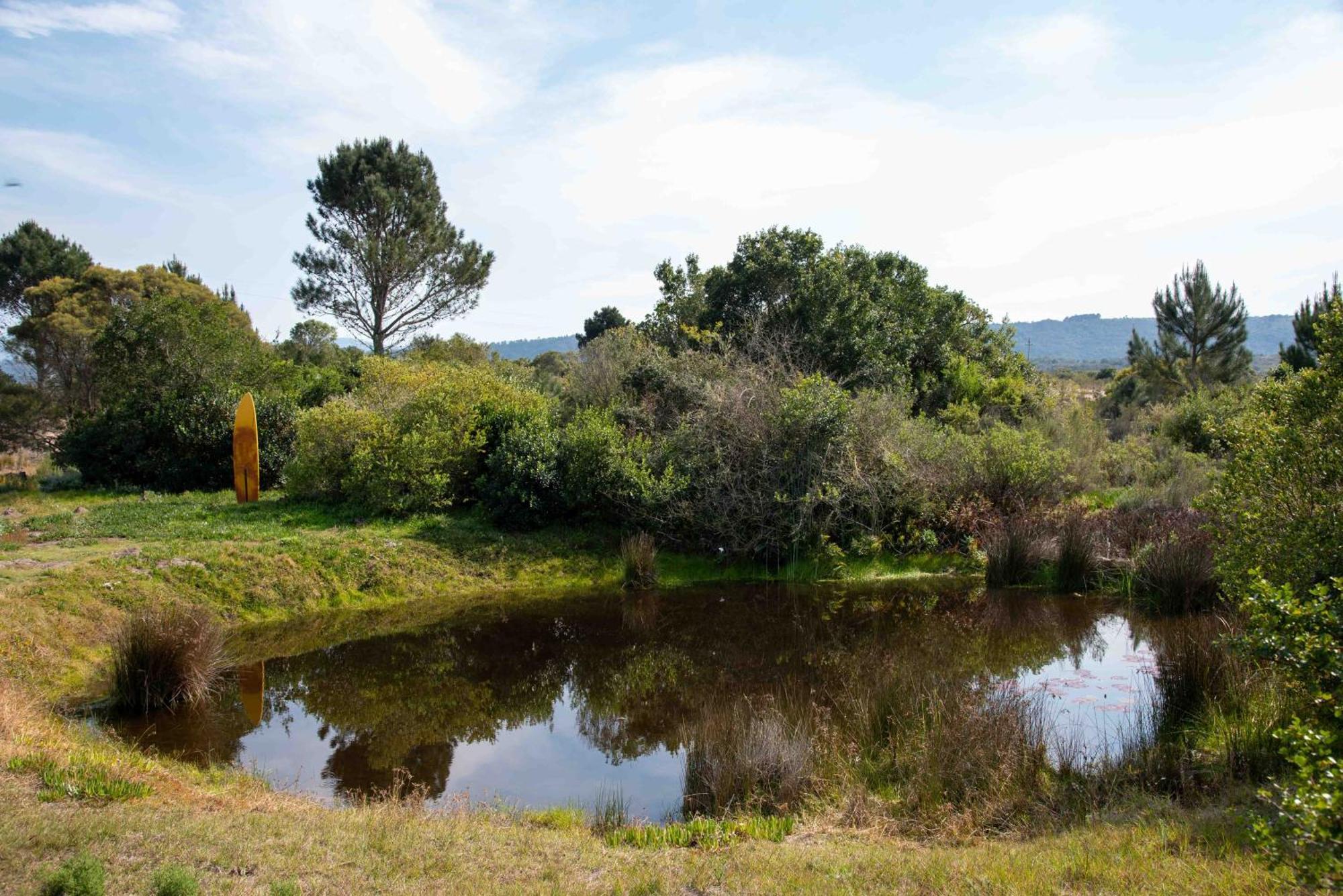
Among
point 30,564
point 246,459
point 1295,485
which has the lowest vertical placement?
point 30,564

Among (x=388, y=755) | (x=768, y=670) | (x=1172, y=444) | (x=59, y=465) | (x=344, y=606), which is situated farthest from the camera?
(x=1172, y=444)

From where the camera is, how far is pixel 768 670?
35.4 ft

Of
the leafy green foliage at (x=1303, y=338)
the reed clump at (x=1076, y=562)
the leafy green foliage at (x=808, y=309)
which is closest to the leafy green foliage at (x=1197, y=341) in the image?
the leafy green foliage at (x=1303, y=338)

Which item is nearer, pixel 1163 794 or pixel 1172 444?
pixel 1163 794

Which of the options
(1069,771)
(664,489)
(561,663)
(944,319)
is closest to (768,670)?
(561,663)

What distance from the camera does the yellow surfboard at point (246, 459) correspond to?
738 inches

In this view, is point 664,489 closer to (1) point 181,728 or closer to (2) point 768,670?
(2) point 768,670

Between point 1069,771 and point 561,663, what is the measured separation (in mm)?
6640

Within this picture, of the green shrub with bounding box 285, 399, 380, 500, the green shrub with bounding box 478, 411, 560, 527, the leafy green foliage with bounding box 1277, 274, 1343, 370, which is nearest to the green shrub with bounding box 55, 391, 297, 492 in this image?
the green shrub with bounding box 285, 399, 380, 500

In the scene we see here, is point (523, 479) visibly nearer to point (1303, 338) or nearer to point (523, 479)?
point (523, 479)

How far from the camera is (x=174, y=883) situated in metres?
4.34

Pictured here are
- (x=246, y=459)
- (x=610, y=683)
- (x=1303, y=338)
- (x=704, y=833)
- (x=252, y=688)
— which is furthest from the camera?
(x=1303, y=338)

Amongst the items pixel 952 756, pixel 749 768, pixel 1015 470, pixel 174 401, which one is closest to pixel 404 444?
pixel 174 401

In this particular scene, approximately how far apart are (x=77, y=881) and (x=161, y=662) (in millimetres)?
5634
